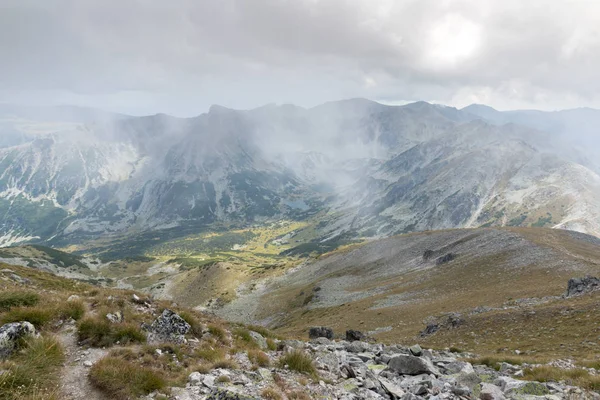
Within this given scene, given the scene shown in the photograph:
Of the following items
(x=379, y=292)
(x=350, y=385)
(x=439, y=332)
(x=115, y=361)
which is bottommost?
(x=379, y=292)

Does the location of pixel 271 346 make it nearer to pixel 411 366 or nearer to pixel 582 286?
pixel 411 366

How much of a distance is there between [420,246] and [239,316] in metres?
61.4

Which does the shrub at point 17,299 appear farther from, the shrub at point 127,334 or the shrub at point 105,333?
the shrub at point 127,334

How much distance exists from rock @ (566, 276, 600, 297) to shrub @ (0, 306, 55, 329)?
46.8 meters

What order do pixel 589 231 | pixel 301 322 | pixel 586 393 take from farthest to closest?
pixel 589 231
pixel 301 322
pixel 586 393

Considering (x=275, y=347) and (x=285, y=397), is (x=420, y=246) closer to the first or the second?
(x=275, y=347)

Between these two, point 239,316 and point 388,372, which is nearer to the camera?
point 388,372

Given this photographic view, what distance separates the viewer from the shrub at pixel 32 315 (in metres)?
12.0

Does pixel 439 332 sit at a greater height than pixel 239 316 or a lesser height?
greater

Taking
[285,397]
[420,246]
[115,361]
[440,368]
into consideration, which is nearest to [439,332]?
[440,368]

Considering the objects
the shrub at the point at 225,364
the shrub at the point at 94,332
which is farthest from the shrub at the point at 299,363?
the shrub at the point at 94,332

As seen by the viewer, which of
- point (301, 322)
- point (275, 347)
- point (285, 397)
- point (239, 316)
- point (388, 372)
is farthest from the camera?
point (239, 316)

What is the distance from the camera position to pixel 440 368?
1733 centimetres

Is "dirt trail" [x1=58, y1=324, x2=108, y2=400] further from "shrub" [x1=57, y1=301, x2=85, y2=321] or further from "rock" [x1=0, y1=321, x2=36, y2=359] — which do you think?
"rock" [x1=0, y1=321, x2=36, y2=359]
